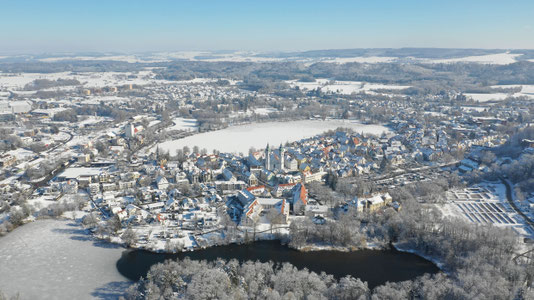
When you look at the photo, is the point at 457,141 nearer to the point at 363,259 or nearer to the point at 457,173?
the point at 457,173

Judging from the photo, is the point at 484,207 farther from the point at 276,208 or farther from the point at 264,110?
the point at 264,110

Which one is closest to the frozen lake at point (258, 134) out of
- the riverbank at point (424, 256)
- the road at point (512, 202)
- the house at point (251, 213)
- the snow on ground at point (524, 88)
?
the house at point (251, 213)

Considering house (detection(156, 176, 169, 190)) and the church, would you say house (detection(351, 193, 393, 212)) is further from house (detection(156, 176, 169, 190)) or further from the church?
house (detection(156, 176, 169, 190))

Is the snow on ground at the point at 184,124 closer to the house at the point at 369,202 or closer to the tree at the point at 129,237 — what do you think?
the tree at the point at 129,237

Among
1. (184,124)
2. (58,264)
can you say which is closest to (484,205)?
(58,264)

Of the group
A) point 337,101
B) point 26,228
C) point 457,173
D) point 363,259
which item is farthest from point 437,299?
point 337,101

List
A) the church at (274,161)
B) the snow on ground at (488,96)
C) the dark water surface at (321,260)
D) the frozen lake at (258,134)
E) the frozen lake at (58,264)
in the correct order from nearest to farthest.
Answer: the frozen lake at (58,264)
the dark water surface at (321,260)
the church at (274,161)
the frozen lake at (258,134)
the snow on ground at (488,96)
